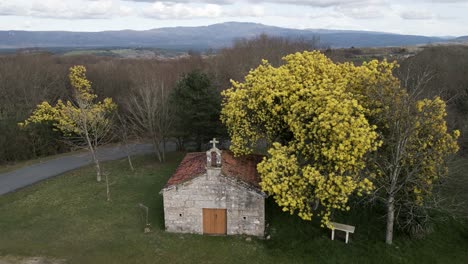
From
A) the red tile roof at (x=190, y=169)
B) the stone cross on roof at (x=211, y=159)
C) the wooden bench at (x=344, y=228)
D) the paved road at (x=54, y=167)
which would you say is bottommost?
the paved road at (x=54, y=167)

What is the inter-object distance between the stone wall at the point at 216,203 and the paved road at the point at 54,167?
19012 millimetres

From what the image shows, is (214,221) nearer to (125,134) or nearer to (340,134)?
(340,134)

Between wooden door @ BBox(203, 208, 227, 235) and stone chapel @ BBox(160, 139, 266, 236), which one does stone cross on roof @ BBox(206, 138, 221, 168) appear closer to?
stone chapel @ BBox(160, 139, 266, 236)

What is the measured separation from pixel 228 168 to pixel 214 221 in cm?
337

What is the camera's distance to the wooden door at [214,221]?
843 inches

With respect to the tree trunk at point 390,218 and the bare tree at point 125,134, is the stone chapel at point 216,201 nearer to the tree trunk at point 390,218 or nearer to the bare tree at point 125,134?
the tree trunk at point 390,218

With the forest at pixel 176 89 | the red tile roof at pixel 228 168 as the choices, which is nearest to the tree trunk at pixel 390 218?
the forest at pixel 176 89

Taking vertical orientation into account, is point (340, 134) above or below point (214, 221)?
above

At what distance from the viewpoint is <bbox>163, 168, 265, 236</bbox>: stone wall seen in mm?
20766

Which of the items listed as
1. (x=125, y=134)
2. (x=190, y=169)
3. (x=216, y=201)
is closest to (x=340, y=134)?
(x=216, y=201)

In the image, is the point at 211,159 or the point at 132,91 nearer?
the point at 211,159

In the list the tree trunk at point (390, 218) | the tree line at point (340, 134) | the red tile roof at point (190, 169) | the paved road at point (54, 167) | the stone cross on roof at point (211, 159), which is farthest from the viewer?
the paved road at point (54, 167)

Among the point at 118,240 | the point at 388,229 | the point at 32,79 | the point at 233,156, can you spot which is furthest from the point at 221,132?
the point at 32,79

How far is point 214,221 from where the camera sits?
70.7 feet
